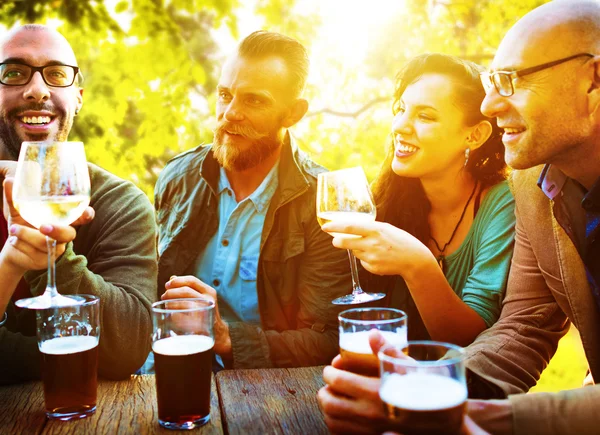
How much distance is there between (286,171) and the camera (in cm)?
312

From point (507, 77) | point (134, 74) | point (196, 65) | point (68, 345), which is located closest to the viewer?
point (68, 345)

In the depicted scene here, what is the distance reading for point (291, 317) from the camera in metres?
3.03

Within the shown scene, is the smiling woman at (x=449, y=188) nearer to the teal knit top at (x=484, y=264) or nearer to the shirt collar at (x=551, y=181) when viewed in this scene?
the teal knit top at (x=484, y=264)

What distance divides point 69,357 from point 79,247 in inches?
40.2

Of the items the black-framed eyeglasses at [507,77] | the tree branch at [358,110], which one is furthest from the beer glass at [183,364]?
the tree branch at [358,110]

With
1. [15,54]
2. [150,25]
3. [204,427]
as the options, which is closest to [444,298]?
[204,427]

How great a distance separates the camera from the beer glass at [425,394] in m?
1.15

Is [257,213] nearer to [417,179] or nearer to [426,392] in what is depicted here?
[417,179]

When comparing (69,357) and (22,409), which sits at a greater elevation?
(69,357)

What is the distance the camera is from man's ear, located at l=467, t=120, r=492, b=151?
297 centimetres

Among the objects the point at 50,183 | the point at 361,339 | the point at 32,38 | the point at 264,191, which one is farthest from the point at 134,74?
the point at 361,339

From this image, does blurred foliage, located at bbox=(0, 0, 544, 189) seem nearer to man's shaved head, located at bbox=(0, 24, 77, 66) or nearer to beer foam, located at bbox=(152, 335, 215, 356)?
man's shaved head, located at bbox=(0, 24, 77, 66)

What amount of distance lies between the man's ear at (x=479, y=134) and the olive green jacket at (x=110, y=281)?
1.62 metres

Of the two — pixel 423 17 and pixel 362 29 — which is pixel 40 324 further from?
pixel 423 17
